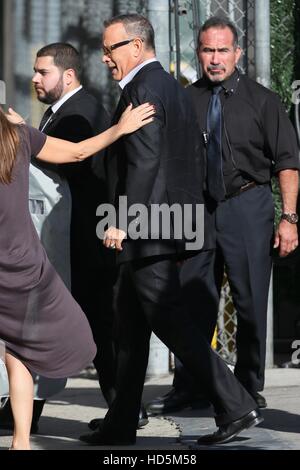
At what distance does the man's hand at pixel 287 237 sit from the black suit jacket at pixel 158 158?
0.81 m

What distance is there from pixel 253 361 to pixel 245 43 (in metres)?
2.46

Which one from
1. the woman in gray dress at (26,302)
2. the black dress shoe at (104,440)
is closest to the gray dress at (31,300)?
the woman in gray dress at (26,302)

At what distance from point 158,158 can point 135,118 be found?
0.65 ft

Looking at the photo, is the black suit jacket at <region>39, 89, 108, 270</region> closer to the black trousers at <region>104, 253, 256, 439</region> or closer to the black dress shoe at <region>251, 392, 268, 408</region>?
the black trousers at <region>104, 253, 256, 439</region>

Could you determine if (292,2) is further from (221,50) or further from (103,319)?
(103,319)

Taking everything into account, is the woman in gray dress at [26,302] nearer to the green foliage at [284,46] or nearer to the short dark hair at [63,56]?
the short dark hair at [63,56]

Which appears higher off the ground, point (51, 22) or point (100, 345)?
point (51, 22)

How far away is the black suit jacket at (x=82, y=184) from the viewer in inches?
255

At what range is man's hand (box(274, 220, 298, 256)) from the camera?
268 inches

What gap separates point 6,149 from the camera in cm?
543
